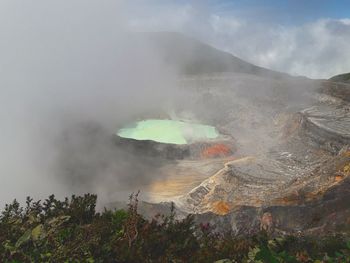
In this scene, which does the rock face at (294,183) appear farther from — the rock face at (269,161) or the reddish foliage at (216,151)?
the reddish foliage at (216,151)

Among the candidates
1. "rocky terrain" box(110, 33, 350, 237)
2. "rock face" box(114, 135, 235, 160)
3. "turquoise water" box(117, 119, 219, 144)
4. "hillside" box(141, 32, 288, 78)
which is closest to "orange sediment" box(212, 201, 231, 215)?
"rocky terrain" box(110, 33, 350, 237)

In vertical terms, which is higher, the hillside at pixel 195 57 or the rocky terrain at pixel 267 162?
the hillside at pixel 195 57

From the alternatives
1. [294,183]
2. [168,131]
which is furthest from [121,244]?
[168,131]

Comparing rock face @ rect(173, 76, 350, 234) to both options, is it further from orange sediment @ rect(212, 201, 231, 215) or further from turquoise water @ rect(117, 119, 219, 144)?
turquoise water @ rect(117, 119, 219, 144)

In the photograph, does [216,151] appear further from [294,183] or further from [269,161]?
[294,183]

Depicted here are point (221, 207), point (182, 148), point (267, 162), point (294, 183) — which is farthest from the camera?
point (182, 148)

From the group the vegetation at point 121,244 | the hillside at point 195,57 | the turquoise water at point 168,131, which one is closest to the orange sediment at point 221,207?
the vegetation at point 121,244

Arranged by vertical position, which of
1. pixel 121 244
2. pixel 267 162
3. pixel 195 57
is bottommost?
pixel 267 162

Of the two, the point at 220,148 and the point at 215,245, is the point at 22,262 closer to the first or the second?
the point at 215,245
